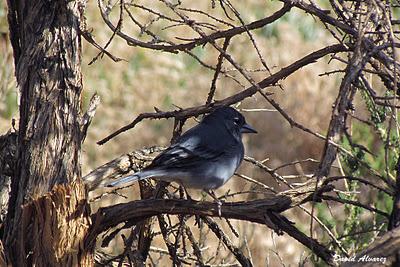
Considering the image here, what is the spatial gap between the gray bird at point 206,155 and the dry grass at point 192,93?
397 centimetres

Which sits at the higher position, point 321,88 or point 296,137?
point 321,88

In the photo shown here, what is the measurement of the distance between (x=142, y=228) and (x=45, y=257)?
2.18ft

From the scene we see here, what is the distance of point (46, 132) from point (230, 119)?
Answer: 1.34m

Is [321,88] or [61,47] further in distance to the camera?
[321,88]

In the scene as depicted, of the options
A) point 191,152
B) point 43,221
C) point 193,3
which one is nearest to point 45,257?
point 43,221

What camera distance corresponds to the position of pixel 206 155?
442 cm

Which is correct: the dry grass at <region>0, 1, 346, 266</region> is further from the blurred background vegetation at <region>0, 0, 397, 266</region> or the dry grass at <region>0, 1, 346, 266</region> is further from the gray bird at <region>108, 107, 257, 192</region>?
the gray bird at <region>108, 107, 257, 192</region>

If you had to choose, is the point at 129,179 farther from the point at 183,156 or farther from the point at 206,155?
the point at 206,155

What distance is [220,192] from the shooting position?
836 centimetres

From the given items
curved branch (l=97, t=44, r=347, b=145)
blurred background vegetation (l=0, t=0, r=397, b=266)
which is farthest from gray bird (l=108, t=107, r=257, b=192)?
blurred background vegetation (l=0, t=0, r=397, b=266)

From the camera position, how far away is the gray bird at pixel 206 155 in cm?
394

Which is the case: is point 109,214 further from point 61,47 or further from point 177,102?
point 177,102

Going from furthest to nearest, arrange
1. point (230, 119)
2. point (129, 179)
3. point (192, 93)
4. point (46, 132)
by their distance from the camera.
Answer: point (192, 93) → point (230, 119) → point (129, 179) → point (46, 132)

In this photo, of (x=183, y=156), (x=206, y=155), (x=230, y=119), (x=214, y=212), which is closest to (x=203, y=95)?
(x=230, y=119)
